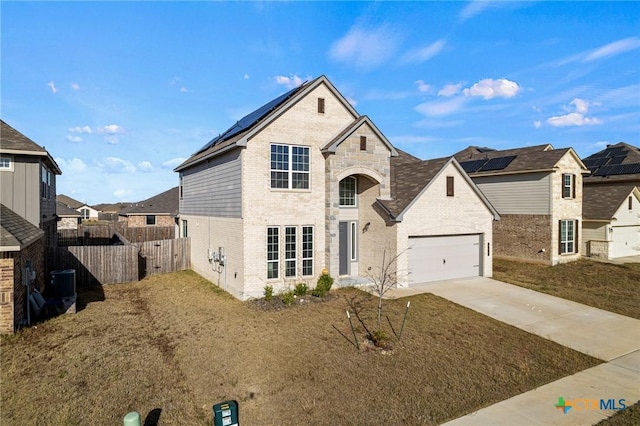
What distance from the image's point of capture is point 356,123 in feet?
53.2

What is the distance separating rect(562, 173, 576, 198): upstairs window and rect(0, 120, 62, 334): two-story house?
2820 cm

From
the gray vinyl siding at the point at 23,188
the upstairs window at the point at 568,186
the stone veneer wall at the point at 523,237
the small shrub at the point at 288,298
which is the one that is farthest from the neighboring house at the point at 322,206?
the upstairs window at the point at 568,186

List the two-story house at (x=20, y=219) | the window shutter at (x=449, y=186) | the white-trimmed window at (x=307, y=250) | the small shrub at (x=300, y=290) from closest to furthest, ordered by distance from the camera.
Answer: the two-story house at (x=20, y=219), the small shrub at (x=300, y=290), the white-trimmed window at (x=307, y=250), the window shutter at (x=449, y=186)

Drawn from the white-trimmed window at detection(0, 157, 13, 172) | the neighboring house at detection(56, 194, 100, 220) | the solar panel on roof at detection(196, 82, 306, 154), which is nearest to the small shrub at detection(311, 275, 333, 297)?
the solar panel on roof at detection(196, 82, 306, 154)

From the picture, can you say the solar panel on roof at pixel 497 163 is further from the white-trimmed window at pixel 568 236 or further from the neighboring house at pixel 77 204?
the neighboring house at pixel 77 204

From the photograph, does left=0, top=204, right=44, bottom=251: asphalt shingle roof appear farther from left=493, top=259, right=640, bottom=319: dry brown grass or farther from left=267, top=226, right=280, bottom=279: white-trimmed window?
left=493, top=259, right=640, bottom=319: dry brown grass

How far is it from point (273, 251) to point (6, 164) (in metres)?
10.3

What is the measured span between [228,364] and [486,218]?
15683 mm

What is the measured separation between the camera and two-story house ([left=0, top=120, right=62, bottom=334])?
993 centimetres

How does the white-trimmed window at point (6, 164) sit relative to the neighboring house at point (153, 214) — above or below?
above

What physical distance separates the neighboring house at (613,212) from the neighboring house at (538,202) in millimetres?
2463

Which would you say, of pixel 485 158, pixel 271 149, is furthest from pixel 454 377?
pixel 485 158

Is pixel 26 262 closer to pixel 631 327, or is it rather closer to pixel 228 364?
pixel 228 364

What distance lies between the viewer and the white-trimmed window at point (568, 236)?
78.2 feet
